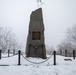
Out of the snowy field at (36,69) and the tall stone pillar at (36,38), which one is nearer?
the snowy field at (36,69)

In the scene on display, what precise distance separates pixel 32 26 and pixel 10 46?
36.4m

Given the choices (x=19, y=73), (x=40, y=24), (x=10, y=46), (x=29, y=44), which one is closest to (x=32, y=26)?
(x=40, y=24)

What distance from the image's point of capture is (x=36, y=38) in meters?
17.8

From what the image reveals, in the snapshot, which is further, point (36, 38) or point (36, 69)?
point (36, 38)

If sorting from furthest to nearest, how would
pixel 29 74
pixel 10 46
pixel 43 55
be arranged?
pixel 10 46
pixel 43 55
pixel 29 74

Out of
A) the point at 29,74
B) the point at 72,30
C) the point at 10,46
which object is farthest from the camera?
the point at 10,46

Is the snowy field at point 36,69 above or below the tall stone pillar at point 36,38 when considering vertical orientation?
below

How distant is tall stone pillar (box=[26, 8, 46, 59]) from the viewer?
17277 mm

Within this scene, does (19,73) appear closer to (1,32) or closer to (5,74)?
(5,74)

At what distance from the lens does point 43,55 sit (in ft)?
56.2

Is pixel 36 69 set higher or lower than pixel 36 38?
lower

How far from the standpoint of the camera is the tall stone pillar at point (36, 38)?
17.3 m

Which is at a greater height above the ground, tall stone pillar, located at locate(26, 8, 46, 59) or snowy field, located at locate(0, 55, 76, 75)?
tall stone pillar, located at locate(26, 8, 46, 59)

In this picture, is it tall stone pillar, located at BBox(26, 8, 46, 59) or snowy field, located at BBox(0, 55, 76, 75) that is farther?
tall stone pillar, located at BBox(26, 8, 46, 59)
